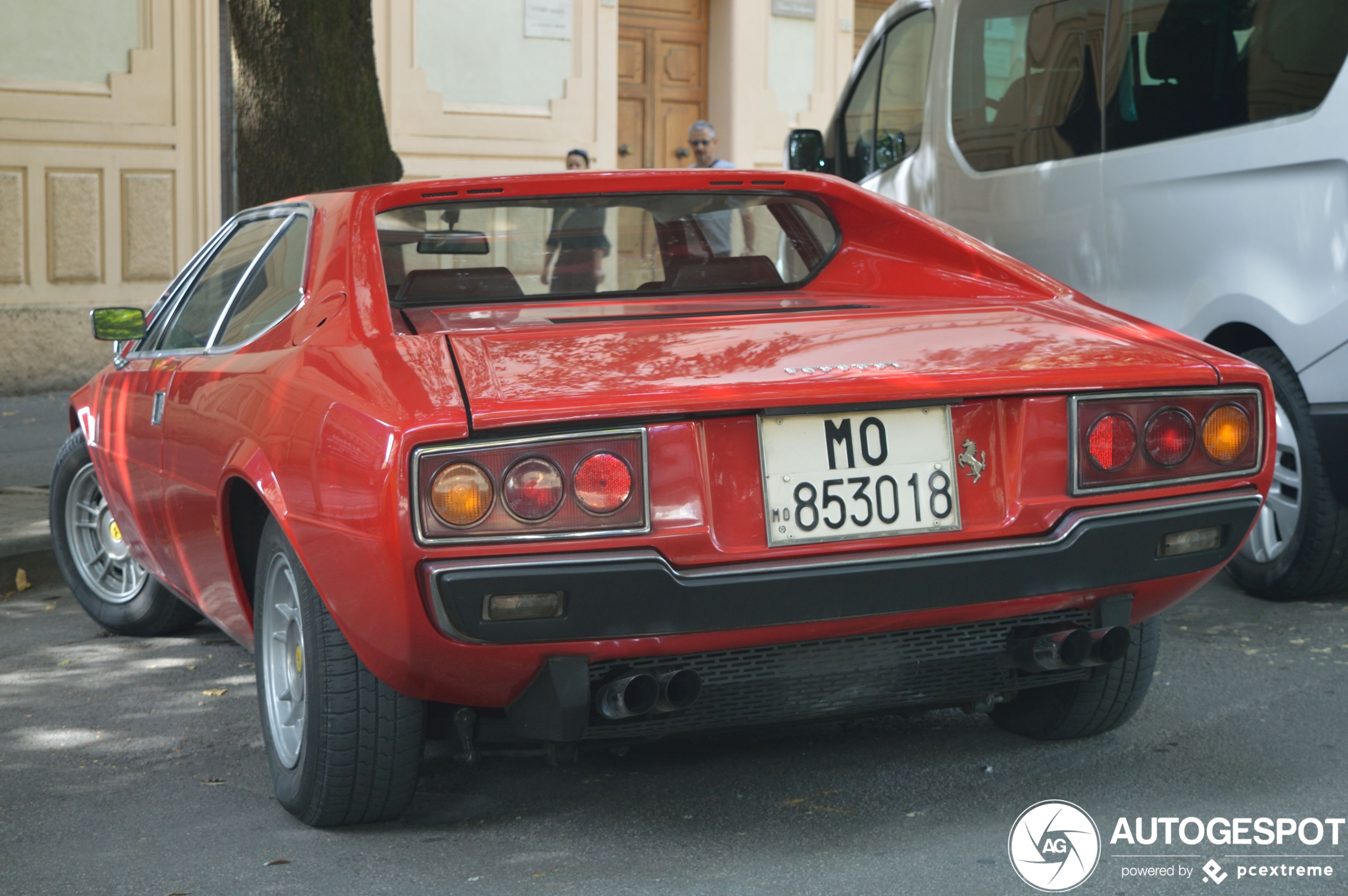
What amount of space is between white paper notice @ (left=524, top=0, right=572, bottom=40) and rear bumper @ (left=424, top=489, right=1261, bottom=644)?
37.1 ft

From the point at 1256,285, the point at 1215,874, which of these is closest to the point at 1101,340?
the point at 1215,874

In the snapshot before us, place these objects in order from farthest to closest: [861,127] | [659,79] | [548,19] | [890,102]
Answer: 1. [659,79]
2. [548,19]
3. [861,127]
4. [890,102]

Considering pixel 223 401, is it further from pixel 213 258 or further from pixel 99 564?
pixel 99 564

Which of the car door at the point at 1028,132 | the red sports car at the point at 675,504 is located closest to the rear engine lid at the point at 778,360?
the red sports car at the point at 675,504

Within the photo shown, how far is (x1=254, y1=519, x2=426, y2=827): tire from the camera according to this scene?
2836mm

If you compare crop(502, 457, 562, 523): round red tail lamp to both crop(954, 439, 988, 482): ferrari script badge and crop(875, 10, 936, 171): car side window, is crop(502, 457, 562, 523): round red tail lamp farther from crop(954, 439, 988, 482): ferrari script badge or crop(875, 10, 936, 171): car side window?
crop(875, 10, 936, 171): car side window

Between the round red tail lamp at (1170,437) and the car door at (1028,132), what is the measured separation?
2.97m

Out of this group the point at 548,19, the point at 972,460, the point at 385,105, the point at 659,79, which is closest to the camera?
the point at 972,460

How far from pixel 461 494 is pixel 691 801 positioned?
3.40 feet

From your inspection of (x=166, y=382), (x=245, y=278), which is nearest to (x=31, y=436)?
(x=166, y=382)

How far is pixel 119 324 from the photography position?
4.34m

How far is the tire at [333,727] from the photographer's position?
2836 millimetres

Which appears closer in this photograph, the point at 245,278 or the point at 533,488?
the point at 533,488

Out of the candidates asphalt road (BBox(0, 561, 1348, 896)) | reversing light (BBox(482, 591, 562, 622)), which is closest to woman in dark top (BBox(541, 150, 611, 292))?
asphalt road (BBox(0, 561, 1348, 896))
